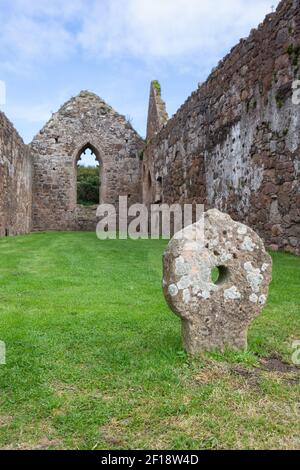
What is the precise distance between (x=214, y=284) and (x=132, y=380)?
100 cm

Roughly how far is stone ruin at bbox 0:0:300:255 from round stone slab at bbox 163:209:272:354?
487 cm

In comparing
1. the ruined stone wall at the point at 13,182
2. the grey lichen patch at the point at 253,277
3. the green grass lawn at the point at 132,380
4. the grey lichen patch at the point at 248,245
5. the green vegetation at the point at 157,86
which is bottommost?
the green grass lawn at the point at 132,380

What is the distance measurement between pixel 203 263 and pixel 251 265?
40 cm

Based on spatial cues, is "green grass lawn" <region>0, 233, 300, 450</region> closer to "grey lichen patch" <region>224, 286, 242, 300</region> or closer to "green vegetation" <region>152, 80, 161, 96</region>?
"grey lichen patch" <region>224, 286, 242, 300</region>

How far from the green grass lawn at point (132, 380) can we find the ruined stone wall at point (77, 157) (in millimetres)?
15046

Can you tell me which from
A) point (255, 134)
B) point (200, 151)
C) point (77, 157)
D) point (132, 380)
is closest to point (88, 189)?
point (77, 157)

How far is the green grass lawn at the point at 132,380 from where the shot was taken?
2516 millimetres

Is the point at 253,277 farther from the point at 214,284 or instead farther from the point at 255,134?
the point at 255,134

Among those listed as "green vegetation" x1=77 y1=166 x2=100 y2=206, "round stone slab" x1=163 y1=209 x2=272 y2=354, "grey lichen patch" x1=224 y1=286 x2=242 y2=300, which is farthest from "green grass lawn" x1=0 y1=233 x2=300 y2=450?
"green vegetation" x1=77 y1=166 x2=100 y2=206

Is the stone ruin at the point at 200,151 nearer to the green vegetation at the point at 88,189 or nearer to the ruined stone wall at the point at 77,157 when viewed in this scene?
the ruined stone wall at the point at 77,157

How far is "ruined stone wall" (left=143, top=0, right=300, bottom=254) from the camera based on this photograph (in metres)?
8.46

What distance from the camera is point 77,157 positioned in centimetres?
2086

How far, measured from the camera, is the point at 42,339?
3.96m

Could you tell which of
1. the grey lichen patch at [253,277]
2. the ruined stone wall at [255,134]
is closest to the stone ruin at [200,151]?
the ruined stone wall at [255,134]
